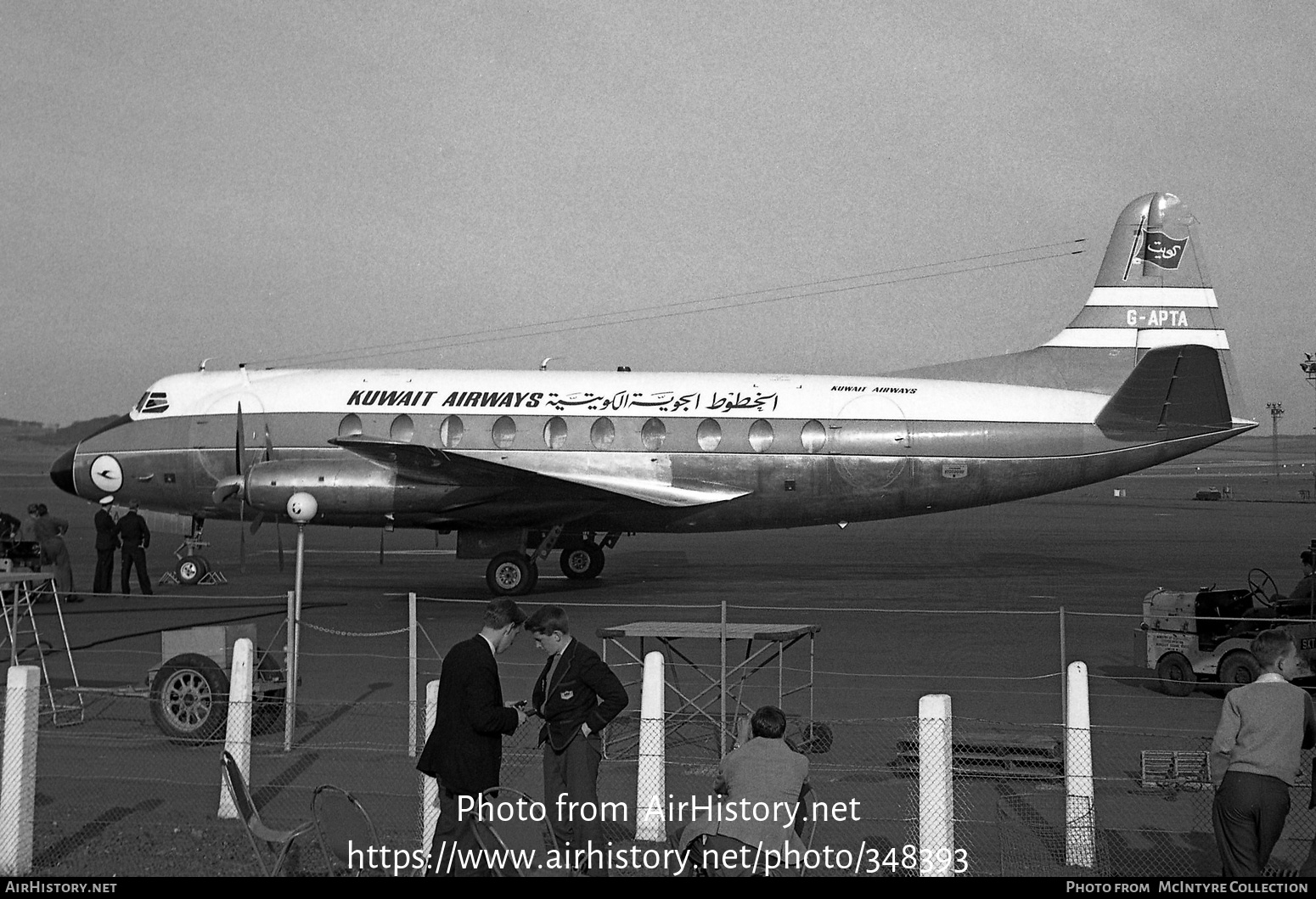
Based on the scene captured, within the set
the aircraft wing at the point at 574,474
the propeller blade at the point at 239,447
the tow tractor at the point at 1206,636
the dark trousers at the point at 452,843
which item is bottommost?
the dark trousers at the point at 452,843

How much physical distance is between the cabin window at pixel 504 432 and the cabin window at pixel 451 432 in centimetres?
64

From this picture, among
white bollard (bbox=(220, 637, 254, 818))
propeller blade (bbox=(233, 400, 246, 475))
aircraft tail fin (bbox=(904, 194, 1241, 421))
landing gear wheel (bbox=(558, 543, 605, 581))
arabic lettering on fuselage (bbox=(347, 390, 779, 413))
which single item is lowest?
white bollard (bbox=(220, 637, 254, 818))

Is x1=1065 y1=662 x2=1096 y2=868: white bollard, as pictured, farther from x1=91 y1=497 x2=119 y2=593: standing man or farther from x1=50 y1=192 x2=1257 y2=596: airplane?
x1=91 y1=497 x2=119 y2=593: standing man

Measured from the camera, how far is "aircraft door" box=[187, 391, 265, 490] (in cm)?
2256

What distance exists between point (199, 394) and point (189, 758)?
1537 centimetres

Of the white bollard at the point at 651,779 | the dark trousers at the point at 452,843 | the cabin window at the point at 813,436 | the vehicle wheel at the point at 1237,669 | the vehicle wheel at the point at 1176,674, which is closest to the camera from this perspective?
the dark trousers at the point at 452,843

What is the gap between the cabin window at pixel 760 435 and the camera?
850 inches

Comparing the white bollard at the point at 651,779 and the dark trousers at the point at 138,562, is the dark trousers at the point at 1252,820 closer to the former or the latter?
the white bollard at the point at 651,779

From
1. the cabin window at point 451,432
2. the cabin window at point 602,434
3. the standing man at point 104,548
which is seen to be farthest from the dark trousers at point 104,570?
the cabin window at point 602,434

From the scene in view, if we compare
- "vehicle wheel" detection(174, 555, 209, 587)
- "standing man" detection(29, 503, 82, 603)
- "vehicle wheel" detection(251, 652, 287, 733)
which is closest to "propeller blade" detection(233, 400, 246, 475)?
"vehicle wheel" detection(174, 555, 209, 587)

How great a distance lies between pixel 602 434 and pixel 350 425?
4.96 m

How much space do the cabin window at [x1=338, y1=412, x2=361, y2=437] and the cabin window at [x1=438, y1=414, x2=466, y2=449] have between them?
5.27 feet

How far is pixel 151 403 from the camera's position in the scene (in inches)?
930
